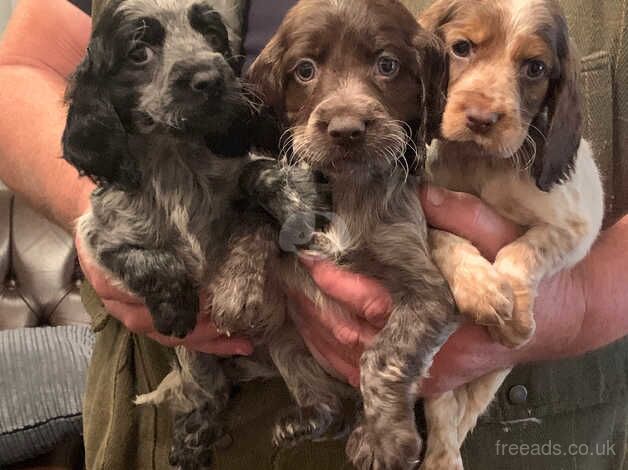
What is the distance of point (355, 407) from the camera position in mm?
1431

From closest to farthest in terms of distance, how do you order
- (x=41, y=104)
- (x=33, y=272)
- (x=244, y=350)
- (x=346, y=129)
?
(x=346, y=129), (x=244, y=350), (x=41, y=104), (x=33, y=272)

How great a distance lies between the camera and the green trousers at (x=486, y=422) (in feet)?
4.82

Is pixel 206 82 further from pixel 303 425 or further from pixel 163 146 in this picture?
pixel 303 425

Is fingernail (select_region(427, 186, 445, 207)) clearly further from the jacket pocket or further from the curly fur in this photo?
the jacket pocket

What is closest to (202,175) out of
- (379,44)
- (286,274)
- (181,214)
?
(181,214)

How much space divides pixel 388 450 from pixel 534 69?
693 mm

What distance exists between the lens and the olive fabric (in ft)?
4.61

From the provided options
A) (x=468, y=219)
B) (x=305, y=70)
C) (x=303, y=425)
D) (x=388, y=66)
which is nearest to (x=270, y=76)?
(x=305, y=70)

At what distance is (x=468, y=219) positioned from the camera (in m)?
1.26

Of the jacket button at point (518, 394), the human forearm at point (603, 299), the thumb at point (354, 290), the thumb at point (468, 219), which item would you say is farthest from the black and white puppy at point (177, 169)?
the human forearm at point (603, 299)

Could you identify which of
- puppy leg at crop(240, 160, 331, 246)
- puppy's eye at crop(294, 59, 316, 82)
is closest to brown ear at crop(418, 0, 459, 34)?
puppy's eye at crop(294, 59, 316, 82)

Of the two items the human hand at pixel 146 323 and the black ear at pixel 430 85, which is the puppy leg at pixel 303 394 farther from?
the black ear at pixel 430 85

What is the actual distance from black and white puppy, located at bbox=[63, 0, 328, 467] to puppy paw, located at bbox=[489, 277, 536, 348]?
0.38 meters

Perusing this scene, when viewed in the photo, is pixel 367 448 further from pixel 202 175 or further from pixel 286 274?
pixel 202 175
